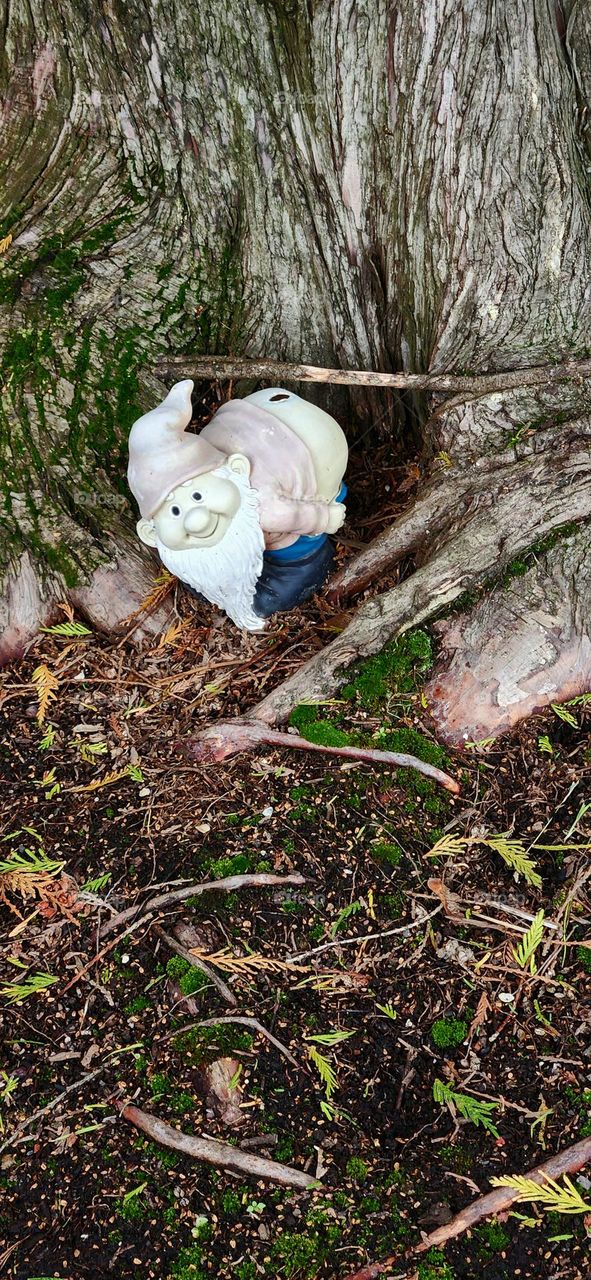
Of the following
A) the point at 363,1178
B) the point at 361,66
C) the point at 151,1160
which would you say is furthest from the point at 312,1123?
the point at 361,66

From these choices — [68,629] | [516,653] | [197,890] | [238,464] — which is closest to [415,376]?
[238,464]

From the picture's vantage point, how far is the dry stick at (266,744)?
323cm

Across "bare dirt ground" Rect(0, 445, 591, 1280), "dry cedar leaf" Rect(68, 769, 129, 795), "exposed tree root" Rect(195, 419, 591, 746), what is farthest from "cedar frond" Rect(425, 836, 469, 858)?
"dry cedar leaf" Rect(68, 769, 129, 795)

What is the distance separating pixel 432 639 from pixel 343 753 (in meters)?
0.53

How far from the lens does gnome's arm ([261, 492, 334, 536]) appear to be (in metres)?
3.36

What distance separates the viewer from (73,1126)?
2.69 metres

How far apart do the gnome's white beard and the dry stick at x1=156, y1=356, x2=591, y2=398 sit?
24.3 inches

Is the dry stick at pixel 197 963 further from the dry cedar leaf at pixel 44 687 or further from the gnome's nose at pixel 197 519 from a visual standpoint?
the gnome's nose at pixel 197 519

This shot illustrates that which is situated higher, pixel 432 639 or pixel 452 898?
pixel 432 639

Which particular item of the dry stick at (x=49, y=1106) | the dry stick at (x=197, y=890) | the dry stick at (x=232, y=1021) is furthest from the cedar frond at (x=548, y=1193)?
the dry stick at (x=49, y=1106)

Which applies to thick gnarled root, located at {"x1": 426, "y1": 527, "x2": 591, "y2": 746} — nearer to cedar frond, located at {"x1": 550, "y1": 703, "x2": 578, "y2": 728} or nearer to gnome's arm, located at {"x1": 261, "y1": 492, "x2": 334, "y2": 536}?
cedar frond, located at {"x1": 550, "y1": 703, "x2": 578, "y2": 728}

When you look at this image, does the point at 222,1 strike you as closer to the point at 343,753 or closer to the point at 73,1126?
the point at 343,753

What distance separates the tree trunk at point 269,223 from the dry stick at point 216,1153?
1462 mm

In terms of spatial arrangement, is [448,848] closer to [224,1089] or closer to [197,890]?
[197,890]
